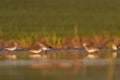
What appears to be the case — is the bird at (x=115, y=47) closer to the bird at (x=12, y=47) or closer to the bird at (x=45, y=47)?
the bird at (x=45, y=47)

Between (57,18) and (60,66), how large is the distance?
18.3 m

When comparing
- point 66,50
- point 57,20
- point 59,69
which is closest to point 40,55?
point 66,50

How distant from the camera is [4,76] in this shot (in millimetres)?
24047

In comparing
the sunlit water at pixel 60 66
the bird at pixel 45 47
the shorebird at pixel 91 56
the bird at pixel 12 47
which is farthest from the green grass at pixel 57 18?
the sunlit water at pixel 60 66

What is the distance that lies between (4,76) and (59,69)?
228 centimetres

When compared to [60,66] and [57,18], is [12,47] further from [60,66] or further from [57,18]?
[57,18]

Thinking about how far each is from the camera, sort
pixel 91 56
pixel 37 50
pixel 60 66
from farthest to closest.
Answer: pixel 37 50, pixel 91 56, pixel 60 66

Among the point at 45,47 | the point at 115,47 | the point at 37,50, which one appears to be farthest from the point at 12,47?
the point at 115,47

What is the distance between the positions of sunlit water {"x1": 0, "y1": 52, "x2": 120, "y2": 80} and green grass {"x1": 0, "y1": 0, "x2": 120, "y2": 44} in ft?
16.6

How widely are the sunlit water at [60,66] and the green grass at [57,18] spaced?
5074 mm

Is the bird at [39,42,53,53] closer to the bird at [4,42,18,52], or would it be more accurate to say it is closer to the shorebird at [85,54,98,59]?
the bird at [4,42,18,52]

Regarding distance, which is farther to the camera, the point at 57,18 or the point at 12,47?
the point at 57,18

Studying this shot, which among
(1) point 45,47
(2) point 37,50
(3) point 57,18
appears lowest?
(2) point 37,50

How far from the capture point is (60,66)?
2623 centimetres
